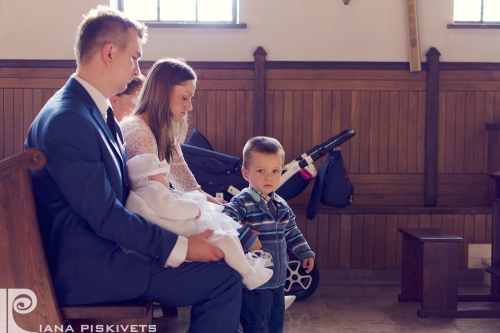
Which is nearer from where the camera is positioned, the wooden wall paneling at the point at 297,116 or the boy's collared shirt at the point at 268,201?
the boy's collared shirt at the point at 268,201

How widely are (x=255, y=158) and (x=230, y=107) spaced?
8.54 feet

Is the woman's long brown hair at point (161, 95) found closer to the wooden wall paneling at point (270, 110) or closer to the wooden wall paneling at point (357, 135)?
the wooden wall paneling at point (270, 110)

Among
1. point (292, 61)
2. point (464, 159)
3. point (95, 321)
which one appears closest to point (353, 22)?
point (292, 61)

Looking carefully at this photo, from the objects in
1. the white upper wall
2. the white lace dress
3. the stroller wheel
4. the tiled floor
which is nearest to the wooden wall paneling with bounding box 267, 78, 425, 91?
the white upper wall

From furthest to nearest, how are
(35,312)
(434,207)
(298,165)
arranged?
(434,207) < (298,165) < (35,312)

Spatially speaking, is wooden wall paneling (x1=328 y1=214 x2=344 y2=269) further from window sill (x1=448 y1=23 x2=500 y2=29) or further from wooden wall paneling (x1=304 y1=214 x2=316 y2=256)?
window sill (x1=448 y1=23 x2=500 y2=29)

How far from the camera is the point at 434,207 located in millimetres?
5477

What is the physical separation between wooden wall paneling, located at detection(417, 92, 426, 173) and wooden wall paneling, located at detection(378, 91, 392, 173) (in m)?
0.26

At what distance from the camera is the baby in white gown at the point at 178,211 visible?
2168 millimetres

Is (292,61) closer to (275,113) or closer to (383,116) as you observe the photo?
(275,113)

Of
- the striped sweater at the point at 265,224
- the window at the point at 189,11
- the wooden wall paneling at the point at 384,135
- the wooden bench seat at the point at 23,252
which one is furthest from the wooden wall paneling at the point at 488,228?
the wooden bench seat at the point at 23,252

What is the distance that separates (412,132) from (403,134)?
0.26ft

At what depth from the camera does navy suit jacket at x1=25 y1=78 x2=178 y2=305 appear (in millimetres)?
1942

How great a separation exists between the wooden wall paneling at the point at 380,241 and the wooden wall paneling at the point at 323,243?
341 millimetres
